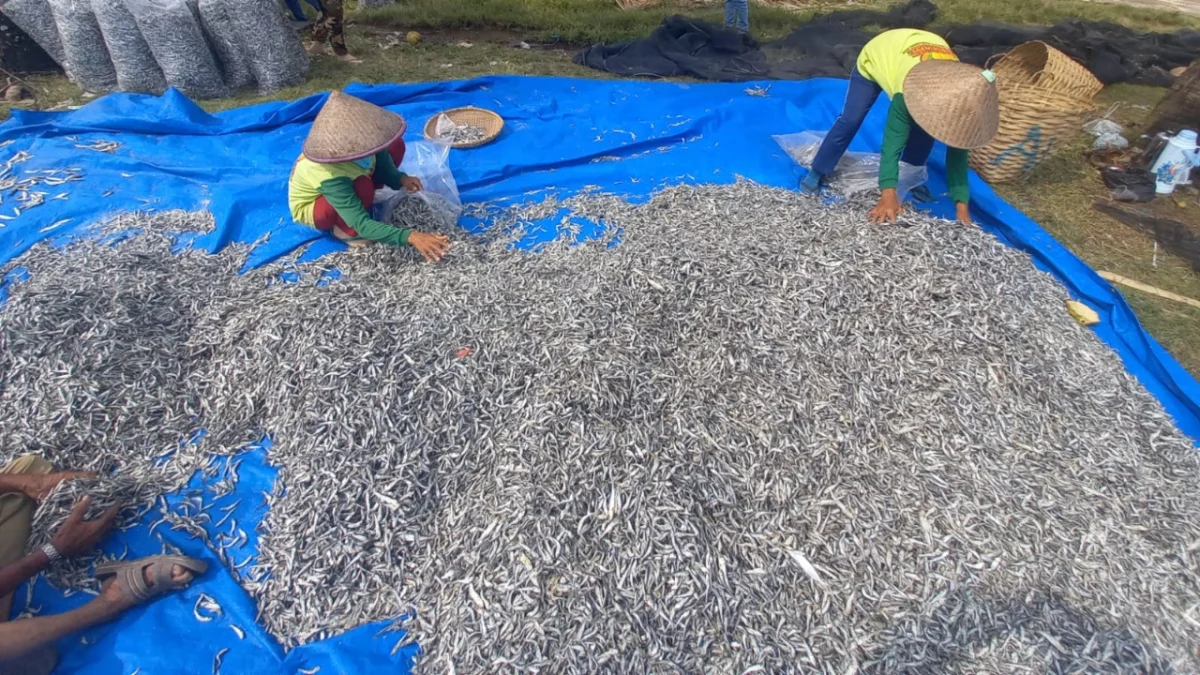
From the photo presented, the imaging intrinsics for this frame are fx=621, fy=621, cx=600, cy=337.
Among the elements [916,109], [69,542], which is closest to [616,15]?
[916,109]

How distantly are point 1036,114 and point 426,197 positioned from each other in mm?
4227

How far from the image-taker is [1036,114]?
4359 mm

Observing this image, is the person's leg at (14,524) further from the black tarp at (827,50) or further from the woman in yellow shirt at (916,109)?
the black tarp at (827,50)

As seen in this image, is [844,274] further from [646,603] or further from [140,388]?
[140,388]

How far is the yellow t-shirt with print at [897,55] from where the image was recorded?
353 cm

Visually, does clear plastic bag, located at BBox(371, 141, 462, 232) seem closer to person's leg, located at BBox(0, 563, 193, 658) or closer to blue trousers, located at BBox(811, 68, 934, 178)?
person's leg, located at BBox(0, 563, 193, 658)

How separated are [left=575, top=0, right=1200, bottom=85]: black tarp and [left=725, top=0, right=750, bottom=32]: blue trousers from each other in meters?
0.33

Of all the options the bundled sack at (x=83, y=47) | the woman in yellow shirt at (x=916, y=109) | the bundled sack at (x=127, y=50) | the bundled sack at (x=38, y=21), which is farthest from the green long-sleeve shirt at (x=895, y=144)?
the bundled sack at (x=38, y=21)

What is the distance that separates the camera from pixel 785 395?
2.74 metres

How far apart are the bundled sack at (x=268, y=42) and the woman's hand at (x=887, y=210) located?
203 inches

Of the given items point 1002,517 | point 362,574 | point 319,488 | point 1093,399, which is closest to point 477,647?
point 362,574

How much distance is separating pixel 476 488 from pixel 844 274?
2070mm

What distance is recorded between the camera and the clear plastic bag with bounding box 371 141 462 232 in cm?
370

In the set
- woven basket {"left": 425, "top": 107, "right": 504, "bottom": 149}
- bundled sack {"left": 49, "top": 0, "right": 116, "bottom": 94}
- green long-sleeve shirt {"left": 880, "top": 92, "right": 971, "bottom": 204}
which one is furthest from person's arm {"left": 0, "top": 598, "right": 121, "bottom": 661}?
bundled sack {"left": 49, "top": 0, "right": 116, "bottom": 94}
